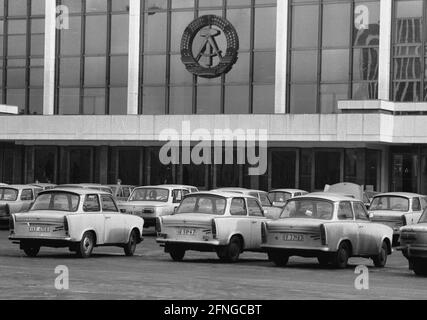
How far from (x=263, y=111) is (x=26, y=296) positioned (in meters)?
36.0

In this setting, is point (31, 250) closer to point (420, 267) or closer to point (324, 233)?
point (324, 233)

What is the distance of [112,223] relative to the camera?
23828 mm

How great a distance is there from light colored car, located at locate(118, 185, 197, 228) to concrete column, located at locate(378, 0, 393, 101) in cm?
1534

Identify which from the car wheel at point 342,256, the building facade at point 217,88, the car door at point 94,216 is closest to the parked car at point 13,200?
the car door at point 94,216

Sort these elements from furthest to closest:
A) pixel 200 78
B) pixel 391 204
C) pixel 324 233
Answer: pixel 200 78 < pixel 391 204 < pixel 324 233

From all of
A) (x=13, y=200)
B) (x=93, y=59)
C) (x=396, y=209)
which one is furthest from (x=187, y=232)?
(x=93, y=59)

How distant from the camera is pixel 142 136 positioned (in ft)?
159

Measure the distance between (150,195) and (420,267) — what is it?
14787mm

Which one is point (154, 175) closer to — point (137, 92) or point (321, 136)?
point (137, 92)

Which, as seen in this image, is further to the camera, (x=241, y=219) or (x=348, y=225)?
(x=241, y=219)

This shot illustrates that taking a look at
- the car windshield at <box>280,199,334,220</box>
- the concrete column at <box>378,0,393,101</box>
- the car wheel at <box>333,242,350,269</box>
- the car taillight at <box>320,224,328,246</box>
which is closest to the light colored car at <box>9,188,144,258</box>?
the car windshield at <box>280,199,334,220</box>

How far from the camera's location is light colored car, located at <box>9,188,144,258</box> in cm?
2241

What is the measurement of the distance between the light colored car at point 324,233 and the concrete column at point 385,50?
24876 millimetres

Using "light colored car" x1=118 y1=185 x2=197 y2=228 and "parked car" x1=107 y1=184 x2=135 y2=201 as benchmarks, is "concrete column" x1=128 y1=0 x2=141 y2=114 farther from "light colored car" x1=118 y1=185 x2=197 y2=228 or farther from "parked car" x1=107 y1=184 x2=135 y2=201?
"light colored car" x1=118 y1=185 x2=197 y2=228
